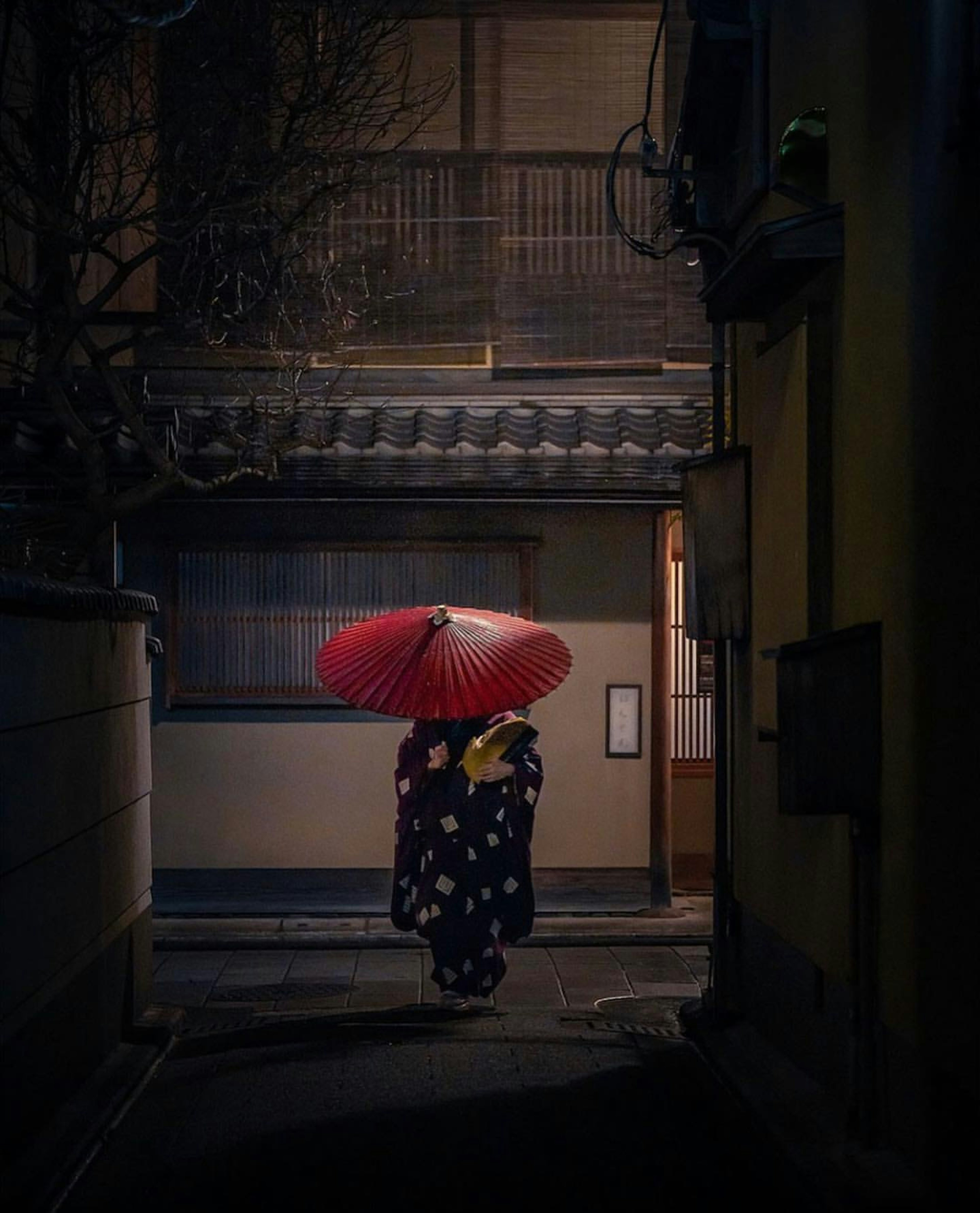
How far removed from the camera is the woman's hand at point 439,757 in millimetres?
10969

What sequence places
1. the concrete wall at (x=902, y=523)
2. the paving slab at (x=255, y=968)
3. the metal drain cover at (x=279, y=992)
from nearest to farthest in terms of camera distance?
1. the concrete wall at (x=902, y=523)
2. the metal drain cover at (x=279, y=992)
3. the paving slab at (x=255, y=968)

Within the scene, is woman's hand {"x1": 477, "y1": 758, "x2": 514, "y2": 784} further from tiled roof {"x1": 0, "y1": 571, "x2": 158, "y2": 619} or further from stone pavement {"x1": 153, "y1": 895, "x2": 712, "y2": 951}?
stone pavement {"x1": 153, "y1": 895, "x2": 712, "y2": 951}

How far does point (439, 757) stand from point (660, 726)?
4885 mm

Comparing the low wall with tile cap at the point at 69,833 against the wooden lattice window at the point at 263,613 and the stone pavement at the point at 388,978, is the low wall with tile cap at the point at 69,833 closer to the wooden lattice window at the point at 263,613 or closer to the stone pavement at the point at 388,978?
the stone pavement at the point at 388,978

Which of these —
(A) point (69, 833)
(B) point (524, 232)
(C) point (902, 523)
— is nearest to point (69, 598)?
(A) point (69, 833)

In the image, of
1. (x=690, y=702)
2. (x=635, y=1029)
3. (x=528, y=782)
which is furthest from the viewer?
(x=690, y=702)

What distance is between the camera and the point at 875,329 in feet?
23.9

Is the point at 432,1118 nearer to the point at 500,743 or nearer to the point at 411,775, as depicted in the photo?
the point at 500,743

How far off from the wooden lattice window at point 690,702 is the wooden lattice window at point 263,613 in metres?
2.63

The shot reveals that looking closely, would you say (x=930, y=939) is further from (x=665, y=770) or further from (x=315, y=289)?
(x=315, y=289)

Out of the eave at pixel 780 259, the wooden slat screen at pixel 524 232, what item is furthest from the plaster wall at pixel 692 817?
the eave at pixel 780 259

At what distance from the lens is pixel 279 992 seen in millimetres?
12352

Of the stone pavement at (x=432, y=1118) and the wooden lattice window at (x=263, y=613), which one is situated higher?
the wooden lattice window at (x=263, y=613)

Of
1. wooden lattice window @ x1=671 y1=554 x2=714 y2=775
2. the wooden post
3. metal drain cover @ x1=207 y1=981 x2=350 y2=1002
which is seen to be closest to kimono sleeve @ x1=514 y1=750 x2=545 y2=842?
metal drain cover @ x1=207 y1=981 x2=350 y2=1002
